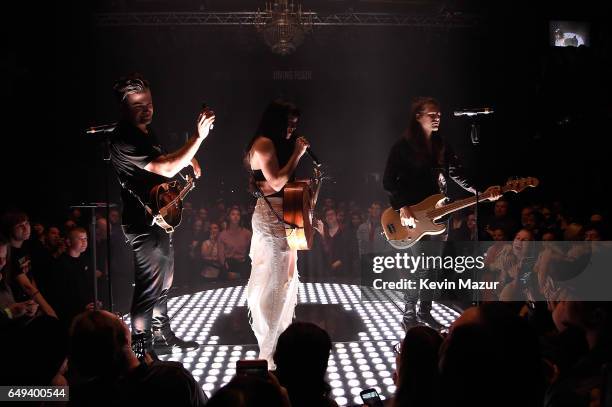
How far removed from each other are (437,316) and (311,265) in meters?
3.29

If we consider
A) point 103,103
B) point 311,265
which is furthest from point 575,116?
point 103,103

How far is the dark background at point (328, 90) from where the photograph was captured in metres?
7.80

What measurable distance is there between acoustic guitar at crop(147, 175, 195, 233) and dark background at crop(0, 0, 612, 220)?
4.46 meters

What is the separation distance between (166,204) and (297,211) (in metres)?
1.03

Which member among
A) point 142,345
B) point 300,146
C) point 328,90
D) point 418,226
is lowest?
point 142,345

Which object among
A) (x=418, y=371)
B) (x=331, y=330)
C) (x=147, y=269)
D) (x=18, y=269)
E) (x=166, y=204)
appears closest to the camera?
(x=418, y=371)

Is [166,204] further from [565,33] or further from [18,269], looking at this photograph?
[565,33]

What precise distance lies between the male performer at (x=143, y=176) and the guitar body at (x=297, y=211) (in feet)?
2.46

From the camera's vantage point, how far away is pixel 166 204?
3.64m

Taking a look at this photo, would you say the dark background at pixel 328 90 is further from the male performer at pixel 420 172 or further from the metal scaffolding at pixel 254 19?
the male performer at pixel 420 172

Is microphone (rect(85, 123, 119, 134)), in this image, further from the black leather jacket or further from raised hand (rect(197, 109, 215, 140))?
the black leather jacket

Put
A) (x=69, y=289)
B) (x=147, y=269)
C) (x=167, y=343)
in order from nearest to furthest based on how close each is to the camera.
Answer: (x=147, y=269) → (x=167, y=343) → (x=69, y=289)

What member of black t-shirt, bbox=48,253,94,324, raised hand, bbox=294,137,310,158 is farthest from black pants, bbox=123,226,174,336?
raised hand, bbox=294,137,310,158

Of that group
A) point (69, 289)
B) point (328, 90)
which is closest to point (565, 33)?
point (328, 90)
